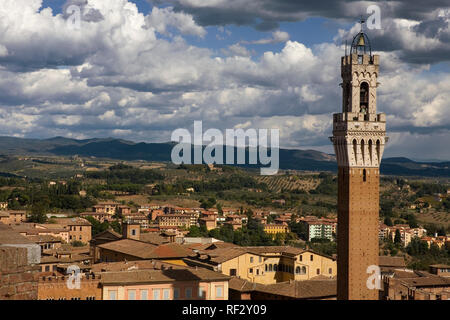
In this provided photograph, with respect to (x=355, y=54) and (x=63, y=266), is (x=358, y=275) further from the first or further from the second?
(x=63, y=266)

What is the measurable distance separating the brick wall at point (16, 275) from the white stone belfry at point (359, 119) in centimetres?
2284

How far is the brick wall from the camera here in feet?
26.8

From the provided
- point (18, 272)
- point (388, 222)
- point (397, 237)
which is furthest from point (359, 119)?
point (388, 222)

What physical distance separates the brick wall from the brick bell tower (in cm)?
2267

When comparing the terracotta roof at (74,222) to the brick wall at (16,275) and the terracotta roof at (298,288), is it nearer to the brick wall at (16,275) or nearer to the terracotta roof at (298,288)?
the terracotta roof at (298,288)

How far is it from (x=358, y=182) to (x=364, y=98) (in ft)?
13.9

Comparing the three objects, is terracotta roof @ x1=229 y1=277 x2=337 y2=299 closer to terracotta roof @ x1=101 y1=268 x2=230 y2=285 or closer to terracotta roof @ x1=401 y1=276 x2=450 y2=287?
terracotta roof @ x1=101 y1=268 x2=230 y2=285

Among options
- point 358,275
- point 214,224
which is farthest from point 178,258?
point 214,224

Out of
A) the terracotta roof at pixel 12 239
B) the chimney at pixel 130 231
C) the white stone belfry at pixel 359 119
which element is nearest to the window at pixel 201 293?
the white stone belfry at pixel 359 119

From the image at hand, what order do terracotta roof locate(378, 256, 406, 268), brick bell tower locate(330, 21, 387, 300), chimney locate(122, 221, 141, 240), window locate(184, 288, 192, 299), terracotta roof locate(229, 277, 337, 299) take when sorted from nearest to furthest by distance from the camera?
brick bell tower locate(330, 21, 387, 300) < window locate(184, 288, 192, 299) < terracotta roof locate(229, 277, 337, 299) < chimney locate(122, 221, 141, 240) < terracotta roof locate(378, 256, 406, 268)

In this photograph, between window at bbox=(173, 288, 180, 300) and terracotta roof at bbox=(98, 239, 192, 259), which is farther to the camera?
terracotta roof at bbox=(98, 239, 192, 259)

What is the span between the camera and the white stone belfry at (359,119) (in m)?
29.9

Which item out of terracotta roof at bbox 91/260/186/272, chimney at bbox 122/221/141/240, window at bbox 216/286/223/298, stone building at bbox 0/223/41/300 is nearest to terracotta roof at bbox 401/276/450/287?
window at bbox 216/286/223/298

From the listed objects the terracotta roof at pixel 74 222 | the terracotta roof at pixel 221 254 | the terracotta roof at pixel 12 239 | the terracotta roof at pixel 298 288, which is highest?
the terracotta roof at pixel 12 239
